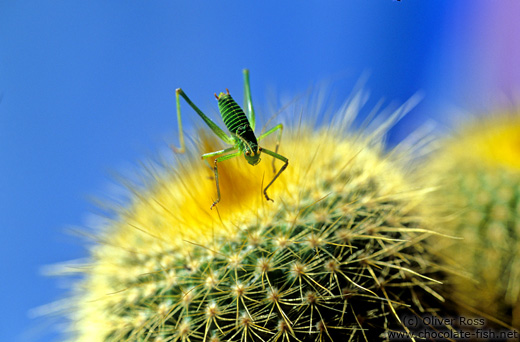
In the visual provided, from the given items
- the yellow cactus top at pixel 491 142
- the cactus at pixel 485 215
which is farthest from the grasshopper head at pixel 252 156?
the yellow cactus top at pixel 491 142

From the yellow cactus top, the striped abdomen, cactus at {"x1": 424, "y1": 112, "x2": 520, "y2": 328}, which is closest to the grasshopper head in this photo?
the striped abdomen

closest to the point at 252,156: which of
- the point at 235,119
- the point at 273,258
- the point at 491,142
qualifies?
the point at 235,119

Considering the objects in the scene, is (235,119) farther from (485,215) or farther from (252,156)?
(485,215)

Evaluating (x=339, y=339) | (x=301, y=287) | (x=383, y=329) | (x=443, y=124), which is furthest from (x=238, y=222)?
(x=443, y=124)

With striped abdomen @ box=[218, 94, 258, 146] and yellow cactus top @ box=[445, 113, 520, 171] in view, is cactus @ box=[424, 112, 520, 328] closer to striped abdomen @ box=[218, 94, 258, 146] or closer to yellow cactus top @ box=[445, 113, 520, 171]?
yellow cactus top @ box=[445, 113, 520, 171]

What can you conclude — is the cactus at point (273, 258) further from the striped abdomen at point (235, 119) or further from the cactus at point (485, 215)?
the cactus at point (485, 215)

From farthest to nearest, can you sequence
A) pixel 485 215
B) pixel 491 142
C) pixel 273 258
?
pixel 491 142
pixel 485 215
pixel 273 258

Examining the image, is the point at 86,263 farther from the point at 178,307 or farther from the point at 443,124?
the point at 443,124
